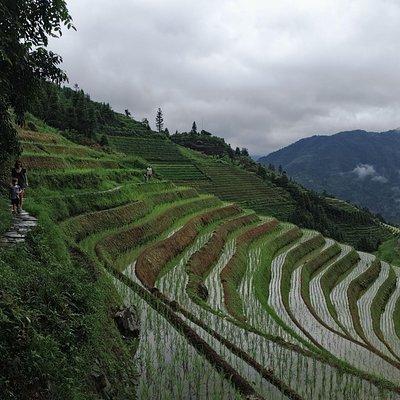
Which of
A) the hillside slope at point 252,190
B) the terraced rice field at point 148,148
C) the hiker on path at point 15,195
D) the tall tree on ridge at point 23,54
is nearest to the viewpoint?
the tall tree on ridge at point 23,54

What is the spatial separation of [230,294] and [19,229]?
31.5 ft

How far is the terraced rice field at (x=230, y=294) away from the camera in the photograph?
903cm

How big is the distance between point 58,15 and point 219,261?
54.7 feet

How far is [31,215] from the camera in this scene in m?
14.7

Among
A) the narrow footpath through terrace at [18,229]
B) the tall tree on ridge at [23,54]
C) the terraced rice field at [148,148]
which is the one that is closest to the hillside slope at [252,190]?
the terraced rice field at [148,148]

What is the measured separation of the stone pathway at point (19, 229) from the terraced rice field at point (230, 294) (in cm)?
180

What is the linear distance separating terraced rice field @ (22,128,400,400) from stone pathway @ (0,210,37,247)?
180cm

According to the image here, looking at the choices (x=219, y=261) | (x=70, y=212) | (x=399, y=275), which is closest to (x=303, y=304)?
(x=219, y=261)

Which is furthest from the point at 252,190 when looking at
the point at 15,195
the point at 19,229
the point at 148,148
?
the point at 19,229

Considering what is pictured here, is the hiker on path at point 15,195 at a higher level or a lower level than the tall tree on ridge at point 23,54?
lower

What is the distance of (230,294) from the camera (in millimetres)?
18469

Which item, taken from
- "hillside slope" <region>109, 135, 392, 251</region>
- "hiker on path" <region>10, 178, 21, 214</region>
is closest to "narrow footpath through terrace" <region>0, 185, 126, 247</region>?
"hiker on path" <region>10, 178, 21, 214</region>

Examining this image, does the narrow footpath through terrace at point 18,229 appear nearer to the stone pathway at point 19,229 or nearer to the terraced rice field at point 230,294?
the stone pathway at point 19,229

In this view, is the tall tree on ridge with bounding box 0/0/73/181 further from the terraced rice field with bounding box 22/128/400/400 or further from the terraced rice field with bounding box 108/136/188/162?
the terraced rice field with bounding box 108/136/188/162
